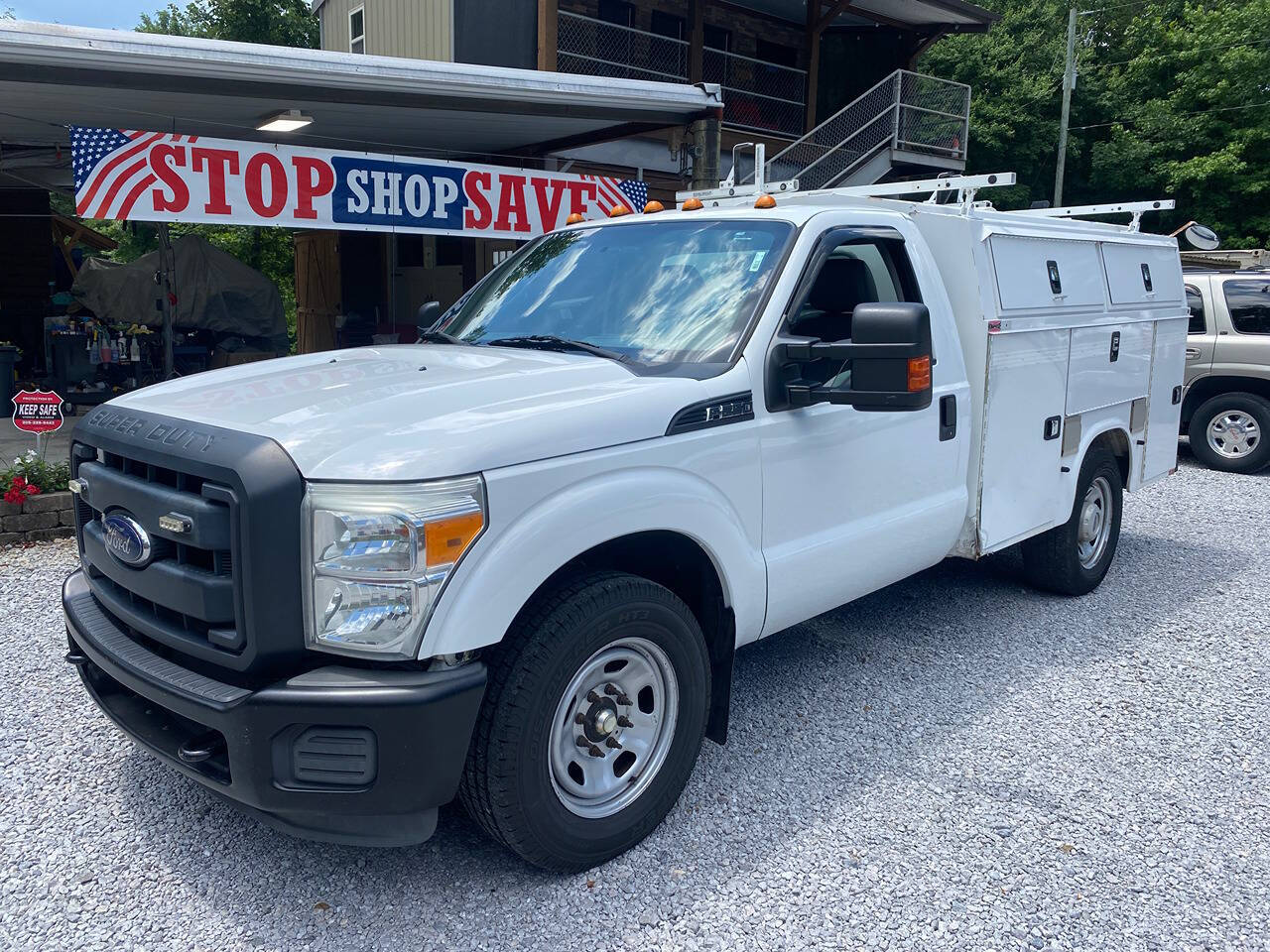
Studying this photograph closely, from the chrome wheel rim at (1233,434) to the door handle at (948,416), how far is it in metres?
7.50

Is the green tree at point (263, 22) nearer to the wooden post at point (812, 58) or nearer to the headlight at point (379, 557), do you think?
the wooden post at point (812, 58)

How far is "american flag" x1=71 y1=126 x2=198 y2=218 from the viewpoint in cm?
743

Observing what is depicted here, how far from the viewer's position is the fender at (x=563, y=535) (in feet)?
8.28

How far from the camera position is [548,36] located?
50.4 ft

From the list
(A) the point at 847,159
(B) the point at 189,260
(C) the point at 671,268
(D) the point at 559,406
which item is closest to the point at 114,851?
(D) the point at 559,406

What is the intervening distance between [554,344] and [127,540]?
160cm

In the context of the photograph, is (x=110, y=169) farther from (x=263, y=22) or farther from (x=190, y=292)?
(x=263, y=22)

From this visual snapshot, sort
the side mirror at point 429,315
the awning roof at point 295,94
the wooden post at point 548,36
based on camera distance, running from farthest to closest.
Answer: the wooden post at point 548,36 < the awning roof at point 295,94 < the side mirror at point 429,315

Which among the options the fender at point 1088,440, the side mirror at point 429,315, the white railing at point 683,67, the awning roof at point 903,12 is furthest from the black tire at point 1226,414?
the awning roof at point 903,12

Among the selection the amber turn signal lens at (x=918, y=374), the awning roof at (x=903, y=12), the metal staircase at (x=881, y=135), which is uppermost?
the awning roof at (x=903, y=12)

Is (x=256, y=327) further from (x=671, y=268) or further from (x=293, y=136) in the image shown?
(x=671, y=268)

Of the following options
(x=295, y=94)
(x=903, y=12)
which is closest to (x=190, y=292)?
(x=295, y=94)

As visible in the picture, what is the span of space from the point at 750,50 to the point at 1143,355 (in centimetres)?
1654

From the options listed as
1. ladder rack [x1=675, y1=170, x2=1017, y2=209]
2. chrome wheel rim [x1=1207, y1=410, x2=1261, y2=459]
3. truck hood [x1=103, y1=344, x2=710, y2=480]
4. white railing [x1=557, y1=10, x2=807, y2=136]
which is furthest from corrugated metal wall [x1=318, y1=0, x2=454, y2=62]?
truck hood [x1=103, y1=344, x2=710, y2=480]
